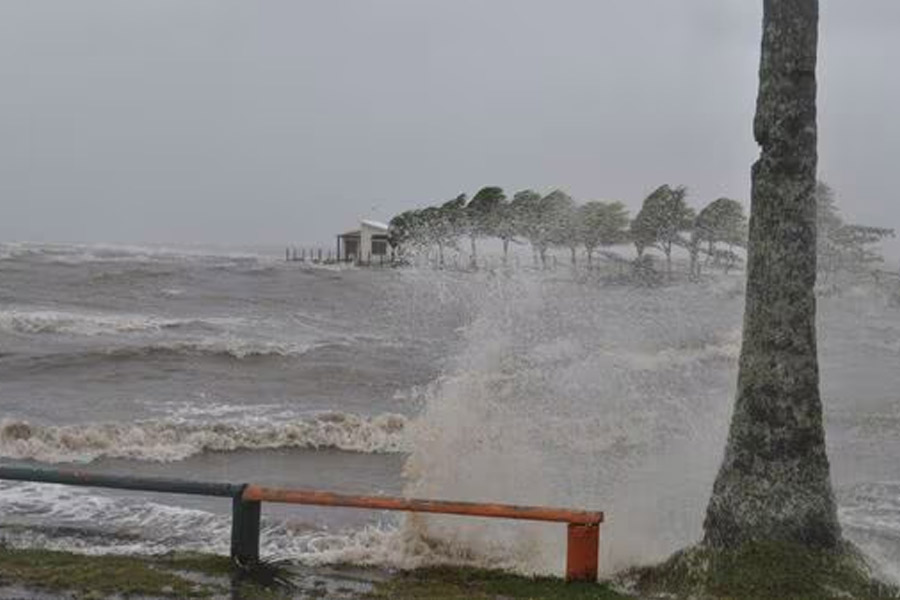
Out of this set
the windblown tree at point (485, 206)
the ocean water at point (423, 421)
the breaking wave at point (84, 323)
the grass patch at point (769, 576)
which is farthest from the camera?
the windblown tree at point (485, 206)

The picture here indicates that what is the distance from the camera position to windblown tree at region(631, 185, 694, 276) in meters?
58.8

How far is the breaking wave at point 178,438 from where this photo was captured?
536 inches

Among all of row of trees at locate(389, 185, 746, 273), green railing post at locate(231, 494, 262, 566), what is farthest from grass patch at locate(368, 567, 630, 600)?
row of trees at locate(389, 185, 746, 273)

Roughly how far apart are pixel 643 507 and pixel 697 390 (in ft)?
30.5

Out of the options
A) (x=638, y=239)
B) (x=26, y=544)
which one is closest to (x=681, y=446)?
(x=26, y=544)

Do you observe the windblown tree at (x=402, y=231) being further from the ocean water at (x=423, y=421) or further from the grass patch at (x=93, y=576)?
the grass patch at (x=93, y=576)

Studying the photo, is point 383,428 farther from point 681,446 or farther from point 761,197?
point 761,197

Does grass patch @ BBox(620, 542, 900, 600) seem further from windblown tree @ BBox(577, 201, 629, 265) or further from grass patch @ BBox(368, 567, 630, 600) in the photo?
windblown tree @ BBox(577, 201, 629, 265)

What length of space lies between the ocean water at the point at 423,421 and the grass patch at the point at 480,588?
592 mm

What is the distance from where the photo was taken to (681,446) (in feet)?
39.3

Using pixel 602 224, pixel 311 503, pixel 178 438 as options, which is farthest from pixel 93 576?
pixel 602 224

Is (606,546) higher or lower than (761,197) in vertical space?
lower

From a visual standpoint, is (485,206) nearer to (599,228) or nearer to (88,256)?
(599,228)

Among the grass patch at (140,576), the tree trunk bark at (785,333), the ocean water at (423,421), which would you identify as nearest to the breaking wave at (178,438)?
the ocean water at (423,421)
